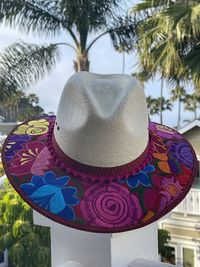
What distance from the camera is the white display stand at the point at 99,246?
3.86ft

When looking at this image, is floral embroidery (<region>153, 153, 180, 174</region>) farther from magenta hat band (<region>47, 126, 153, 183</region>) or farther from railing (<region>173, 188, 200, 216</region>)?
railing (<region>173, 188, 200, 216</region>)

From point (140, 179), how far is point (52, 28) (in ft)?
23.7

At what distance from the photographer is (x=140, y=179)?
4.09ft

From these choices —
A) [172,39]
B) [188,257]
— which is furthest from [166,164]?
[188,257]

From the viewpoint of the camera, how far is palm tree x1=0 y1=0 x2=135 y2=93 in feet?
25.2

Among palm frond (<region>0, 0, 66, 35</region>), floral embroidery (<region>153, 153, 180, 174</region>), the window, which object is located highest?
palm frond (<region>0, 0, 66, 35</region>)

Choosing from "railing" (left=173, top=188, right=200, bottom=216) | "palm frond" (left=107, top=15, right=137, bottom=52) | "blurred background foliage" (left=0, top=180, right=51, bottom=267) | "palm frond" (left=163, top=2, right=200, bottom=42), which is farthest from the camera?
"railing" (left=173, top=188, right=200, bottom=216)

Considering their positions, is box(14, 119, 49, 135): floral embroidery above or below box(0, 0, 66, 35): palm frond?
below

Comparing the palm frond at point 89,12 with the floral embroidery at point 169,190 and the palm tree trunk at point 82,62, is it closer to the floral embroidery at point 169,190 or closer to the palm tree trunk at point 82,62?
the palm tree trunk at point 82,62

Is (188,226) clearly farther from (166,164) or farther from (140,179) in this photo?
(140,179)

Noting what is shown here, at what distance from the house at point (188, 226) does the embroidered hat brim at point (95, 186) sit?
833cm

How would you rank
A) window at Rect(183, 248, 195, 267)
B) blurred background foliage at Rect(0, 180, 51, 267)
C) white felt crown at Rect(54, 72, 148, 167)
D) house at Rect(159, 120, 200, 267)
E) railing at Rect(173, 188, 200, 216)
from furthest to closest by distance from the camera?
window at Rect(183, 248, 195, 267) → house at Rect(159, 120, 200, 267) → railing at Rect(173, 188, 200, 216) → blurred background foliage at Rect(0, 180, 51, 267) → white felt crown at Rect(54, 72, 148, 167)

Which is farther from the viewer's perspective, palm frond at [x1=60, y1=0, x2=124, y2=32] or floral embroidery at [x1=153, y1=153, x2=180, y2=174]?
palm frond at [x1=60, y1=0, x2=124, y2=32]

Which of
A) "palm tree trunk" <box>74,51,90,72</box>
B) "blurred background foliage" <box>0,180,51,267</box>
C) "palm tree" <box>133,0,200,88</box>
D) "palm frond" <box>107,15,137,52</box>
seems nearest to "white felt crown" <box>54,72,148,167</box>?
"blurred background foliage" <box>0,180,51,267</box>
